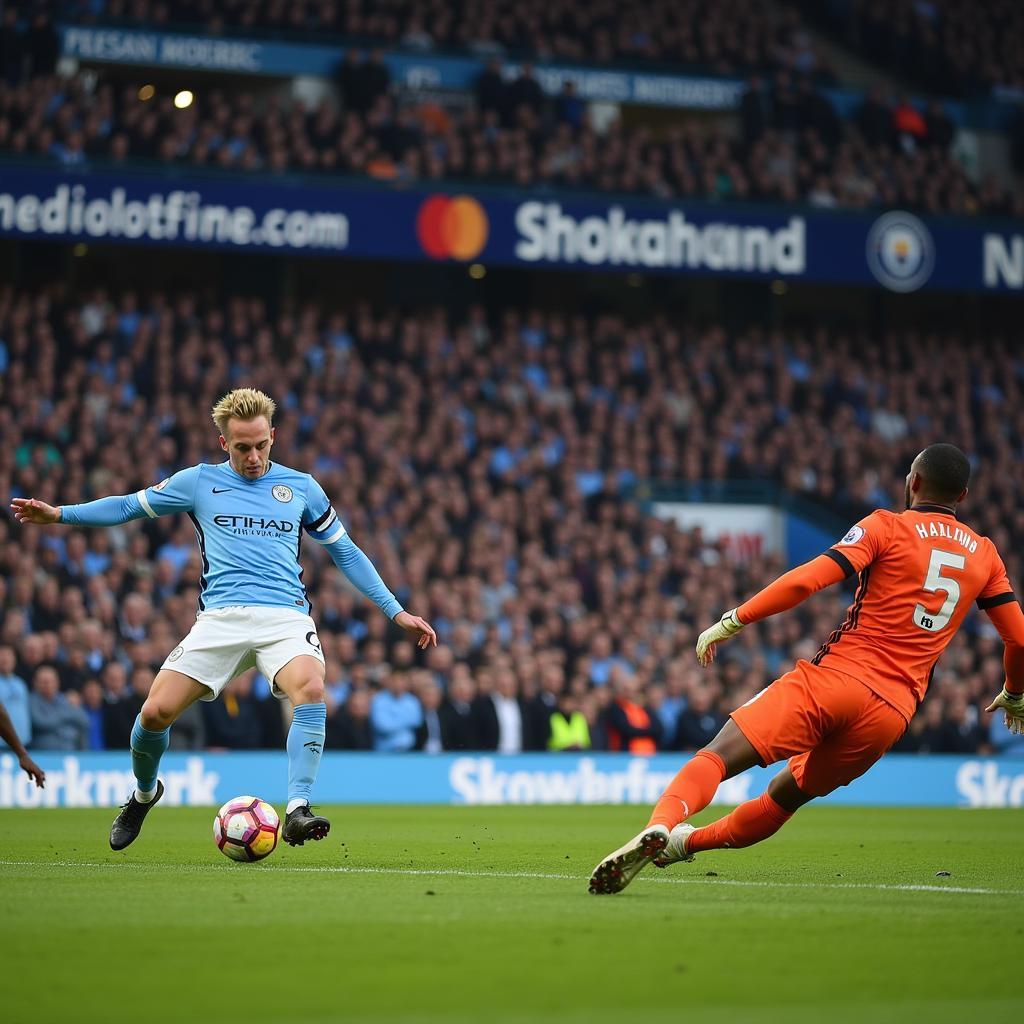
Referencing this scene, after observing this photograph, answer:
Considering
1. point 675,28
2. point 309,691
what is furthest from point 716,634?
point 675,28

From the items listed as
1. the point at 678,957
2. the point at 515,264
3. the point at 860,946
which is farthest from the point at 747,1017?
the point at 515,264

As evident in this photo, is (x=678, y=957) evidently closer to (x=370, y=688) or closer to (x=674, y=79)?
(x=370, y=688)

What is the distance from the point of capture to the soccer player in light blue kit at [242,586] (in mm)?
9039

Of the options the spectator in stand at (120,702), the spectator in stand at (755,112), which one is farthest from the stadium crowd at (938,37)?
the spectator in stand at (120,702)

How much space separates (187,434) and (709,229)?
9.52m

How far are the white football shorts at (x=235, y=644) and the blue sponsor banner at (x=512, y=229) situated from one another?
16.3 meters

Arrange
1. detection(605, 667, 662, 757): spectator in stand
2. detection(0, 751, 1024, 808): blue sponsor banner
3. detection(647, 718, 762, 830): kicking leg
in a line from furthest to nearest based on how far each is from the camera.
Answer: detection(605, 667, 662, 757): spectator in stand → detection(0, 751, 1024, 808): blue sponsor banner → detection(647, 718, 762, 830): kicking leg

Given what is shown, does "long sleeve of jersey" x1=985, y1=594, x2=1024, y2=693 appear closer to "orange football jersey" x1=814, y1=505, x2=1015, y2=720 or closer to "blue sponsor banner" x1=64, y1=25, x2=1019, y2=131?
"orange football jersey" x1=814, y1=505, x2=1015, y2=720

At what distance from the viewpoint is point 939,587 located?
26.0 ft

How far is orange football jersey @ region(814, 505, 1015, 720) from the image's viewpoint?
7.85 meters

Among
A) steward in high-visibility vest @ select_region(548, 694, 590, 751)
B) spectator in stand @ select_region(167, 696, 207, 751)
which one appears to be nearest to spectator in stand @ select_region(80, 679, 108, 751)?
spectator in stand @ select_region(167, 696, 207, 751)

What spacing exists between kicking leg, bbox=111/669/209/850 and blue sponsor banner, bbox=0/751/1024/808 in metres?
7.44

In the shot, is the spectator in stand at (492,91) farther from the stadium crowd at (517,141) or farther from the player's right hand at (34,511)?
the player's right hand at (34,511)

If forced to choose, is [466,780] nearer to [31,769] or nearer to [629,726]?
[629,726]
